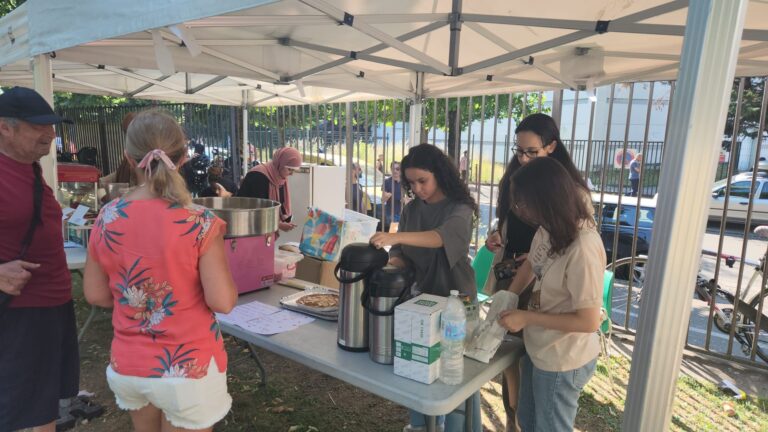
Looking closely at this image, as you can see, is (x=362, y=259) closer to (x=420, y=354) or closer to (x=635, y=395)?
(x=420, y=354)

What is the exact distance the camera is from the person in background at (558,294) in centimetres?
148

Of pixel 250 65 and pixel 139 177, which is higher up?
pixel 250 65

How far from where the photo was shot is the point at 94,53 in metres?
2.96

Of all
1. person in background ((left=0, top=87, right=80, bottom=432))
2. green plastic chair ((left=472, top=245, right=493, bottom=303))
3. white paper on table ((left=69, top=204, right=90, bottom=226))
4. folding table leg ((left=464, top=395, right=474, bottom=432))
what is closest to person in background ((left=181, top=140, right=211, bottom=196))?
white paper on table ((left=69, top=204, right=90, bottom=226))

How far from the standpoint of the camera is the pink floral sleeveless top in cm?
133

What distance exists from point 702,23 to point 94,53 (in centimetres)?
327

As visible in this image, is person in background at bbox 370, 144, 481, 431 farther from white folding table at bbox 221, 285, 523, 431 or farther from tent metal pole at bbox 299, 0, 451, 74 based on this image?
tent metal pole at bbox 299, 0, 451, 74

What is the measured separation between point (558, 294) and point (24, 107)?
2.01 metres

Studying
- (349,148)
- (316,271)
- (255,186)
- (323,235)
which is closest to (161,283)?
(323,235)

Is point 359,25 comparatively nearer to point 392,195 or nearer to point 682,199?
point 682,199

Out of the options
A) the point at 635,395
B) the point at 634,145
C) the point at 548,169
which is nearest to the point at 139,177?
the point at 548,169

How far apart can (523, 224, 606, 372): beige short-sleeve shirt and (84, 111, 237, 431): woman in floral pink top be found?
1.04 meters

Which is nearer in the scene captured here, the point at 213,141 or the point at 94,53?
the point at 94,53

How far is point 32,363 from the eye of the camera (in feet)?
5.94
